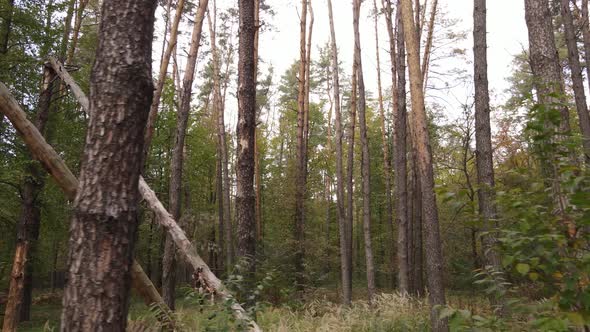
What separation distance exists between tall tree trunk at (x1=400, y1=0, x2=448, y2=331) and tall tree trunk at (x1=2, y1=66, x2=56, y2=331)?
564 cm

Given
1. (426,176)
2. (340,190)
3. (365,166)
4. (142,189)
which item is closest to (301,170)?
(340,190)

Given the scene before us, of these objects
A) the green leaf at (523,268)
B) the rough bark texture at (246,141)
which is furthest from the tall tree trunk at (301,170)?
the green leaf at (523,268)

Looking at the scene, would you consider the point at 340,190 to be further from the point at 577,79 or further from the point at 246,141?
the point at 246,141

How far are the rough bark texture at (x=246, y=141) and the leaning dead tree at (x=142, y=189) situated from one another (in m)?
0.87

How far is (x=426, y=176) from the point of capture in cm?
694

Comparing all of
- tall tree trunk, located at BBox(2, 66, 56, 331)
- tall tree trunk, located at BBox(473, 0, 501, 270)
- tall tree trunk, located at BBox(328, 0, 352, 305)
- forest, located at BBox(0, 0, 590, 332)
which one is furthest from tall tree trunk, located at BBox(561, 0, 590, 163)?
tall tree trunk, located at BBox(2, 66, 56, 331)

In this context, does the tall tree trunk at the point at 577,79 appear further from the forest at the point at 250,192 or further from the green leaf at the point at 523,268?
the green leaf at the point at 523,268

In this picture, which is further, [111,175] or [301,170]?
[301,170]

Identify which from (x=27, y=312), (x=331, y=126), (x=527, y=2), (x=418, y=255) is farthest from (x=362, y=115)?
(x=331, y=126)

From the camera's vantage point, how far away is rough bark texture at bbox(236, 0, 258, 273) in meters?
5.98

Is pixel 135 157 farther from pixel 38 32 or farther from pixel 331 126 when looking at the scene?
pixel 331 126

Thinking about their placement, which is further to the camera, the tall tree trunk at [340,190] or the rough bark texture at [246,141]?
the tall tree trunk at [340,190]

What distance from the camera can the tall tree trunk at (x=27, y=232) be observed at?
6180 millimetres

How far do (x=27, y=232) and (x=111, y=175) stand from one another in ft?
35.1
